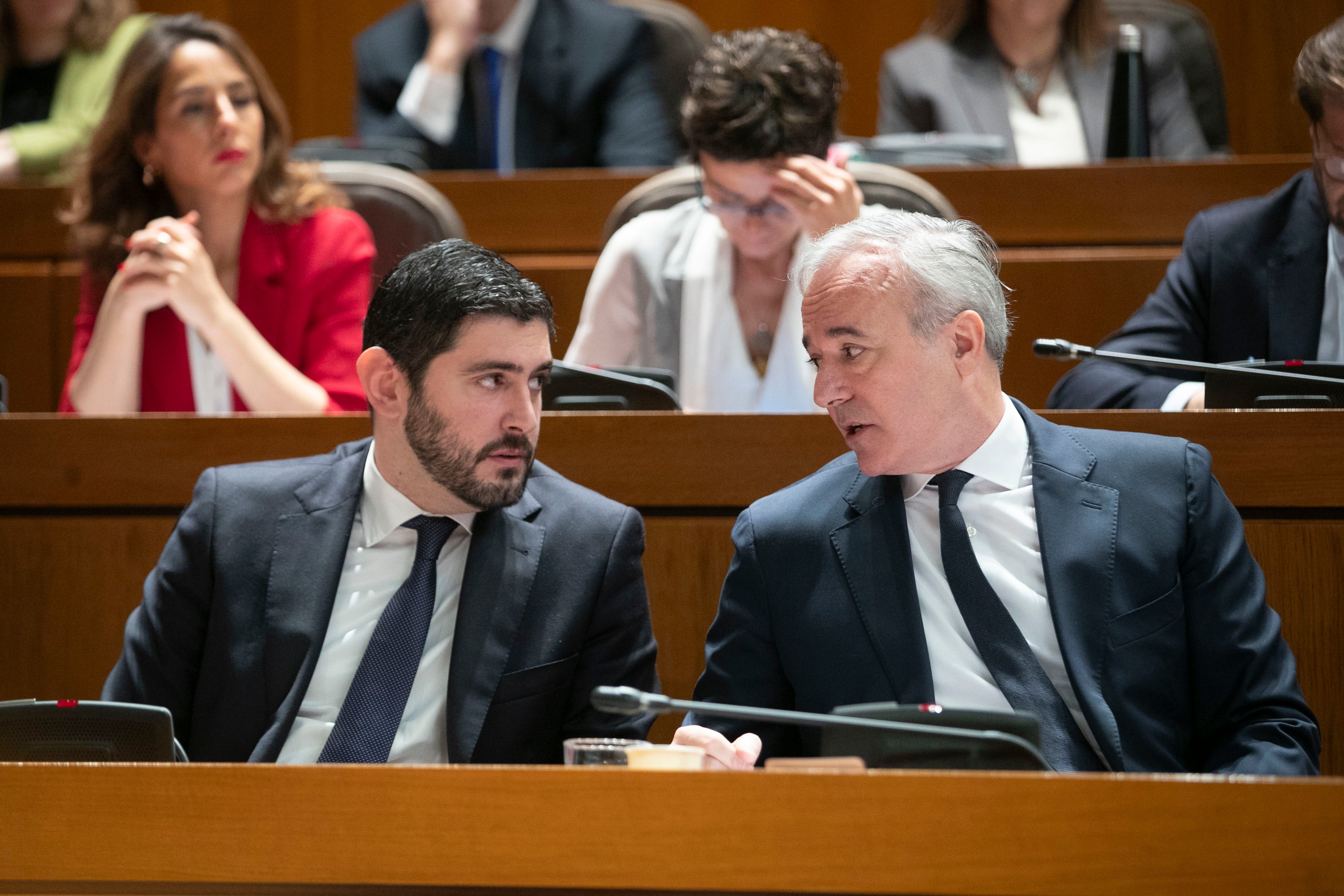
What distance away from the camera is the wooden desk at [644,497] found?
1.72 metres

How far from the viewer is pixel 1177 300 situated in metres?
2.26

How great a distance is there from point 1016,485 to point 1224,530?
21cm

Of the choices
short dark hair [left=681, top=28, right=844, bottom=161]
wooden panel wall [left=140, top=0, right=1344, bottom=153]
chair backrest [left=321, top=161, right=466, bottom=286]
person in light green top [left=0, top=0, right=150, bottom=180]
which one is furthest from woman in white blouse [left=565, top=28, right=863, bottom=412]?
wooden panel wall [left=140, top=0, right=1344, bottom=153]

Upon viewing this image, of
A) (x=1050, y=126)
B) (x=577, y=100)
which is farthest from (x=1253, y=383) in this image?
(x=577, y=100)

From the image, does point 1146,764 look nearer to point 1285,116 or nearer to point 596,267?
point 596,267

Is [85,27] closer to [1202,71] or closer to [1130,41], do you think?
[1130,41]

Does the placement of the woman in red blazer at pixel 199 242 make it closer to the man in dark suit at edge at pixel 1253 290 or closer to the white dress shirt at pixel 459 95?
the white dress shirt at pixel 459 95

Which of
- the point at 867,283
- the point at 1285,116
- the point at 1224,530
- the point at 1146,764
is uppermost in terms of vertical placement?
the point at 1285,116

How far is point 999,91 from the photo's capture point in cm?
324

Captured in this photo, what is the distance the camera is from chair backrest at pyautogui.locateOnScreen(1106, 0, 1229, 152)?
133 inches

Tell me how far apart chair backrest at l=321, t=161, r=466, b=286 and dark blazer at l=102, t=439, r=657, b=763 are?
1056 millimetres

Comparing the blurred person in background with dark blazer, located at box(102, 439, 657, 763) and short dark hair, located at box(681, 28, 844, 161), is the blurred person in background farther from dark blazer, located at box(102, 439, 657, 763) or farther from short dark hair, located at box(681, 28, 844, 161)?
dark blazer, located at box(102, 439, 657, 763)

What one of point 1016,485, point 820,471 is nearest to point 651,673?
point 820,471

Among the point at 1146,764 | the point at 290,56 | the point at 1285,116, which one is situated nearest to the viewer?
the point at 1146,764
